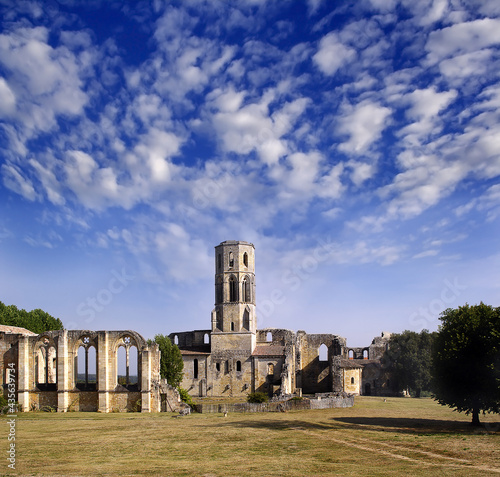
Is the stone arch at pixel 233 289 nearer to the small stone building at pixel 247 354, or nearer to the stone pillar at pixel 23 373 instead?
the small stone building at pixel 247 354

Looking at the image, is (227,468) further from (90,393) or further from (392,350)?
(392,350)

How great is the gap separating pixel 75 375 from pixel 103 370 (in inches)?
125

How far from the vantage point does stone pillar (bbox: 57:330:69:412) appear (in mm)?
41625

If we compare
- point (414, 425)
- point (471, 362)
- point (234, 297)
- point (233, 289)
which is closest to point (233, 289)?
point (233, 289)

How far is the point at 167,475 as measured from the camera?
56.4ft

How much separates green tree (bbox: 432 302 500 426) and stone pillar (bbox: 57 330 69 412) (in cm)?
2747

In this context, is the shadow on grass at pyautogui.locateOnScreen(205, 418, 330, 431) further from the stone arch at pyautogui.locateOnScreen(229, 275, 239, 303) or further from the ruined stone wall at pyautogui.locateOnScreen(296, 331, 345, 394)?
the stone arch at pyautogui.locateOnScreen(229, 275, 239, 303)

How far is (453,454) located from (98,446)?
1481cm

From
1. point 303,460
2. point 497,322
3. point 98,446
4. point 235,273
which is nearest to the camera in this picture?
point 303,460

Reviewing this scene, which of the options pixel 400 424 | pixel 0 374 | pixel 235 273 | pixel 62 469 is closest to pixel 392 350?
pixel 235 273

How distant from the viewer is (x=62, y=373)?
4191 cm

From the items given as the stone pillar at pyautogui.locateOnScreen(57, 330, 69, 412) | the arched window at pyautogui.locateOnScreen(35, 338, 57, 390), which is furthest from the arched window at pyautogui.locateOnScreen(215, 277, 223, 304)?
the stone pillar at pyautogui.locateOnScreen(57, 330, 69, 412)

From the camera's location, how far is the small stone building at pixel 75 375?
4162cm

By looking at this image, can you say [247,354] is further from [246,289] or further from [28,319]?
[28,319]
